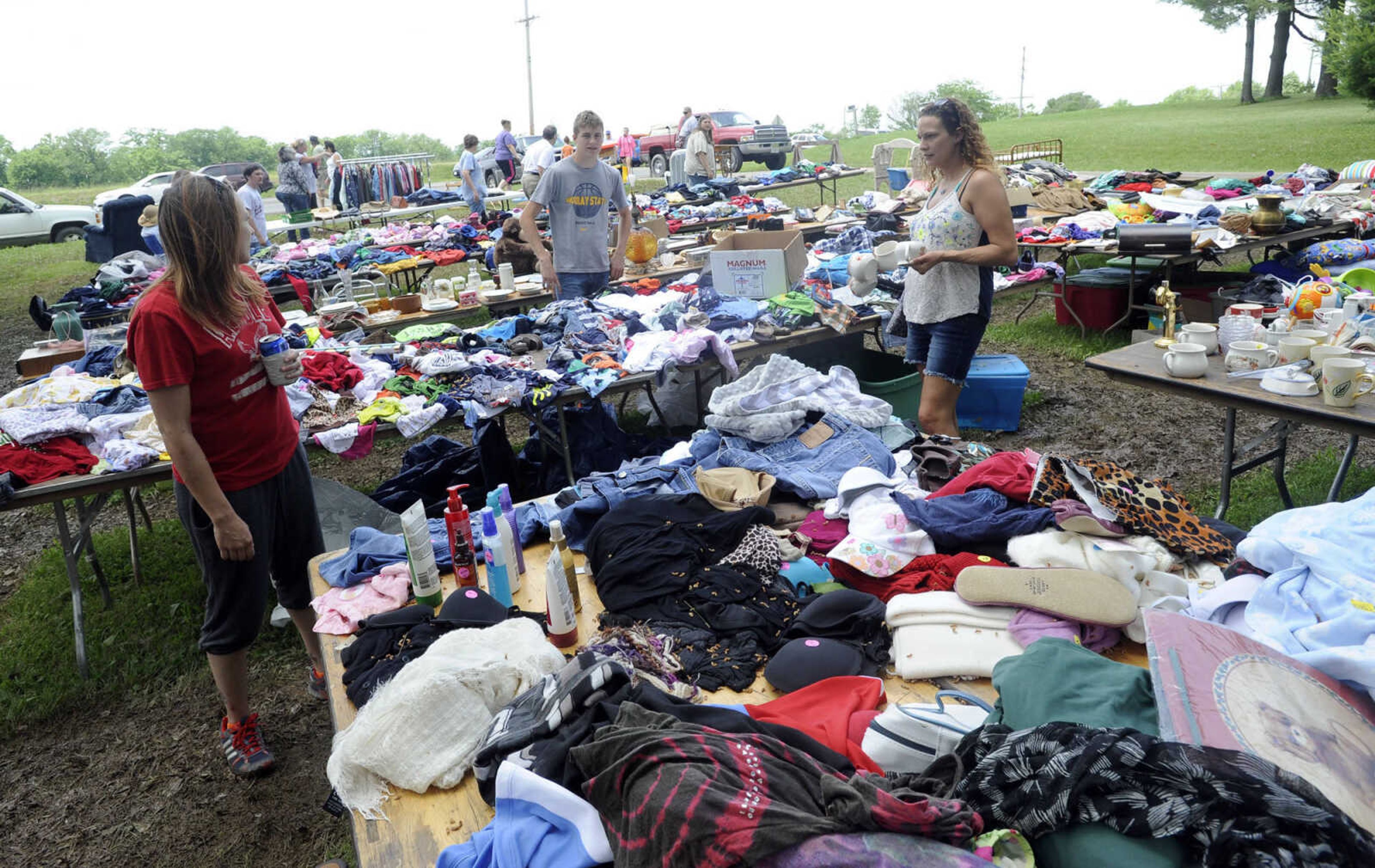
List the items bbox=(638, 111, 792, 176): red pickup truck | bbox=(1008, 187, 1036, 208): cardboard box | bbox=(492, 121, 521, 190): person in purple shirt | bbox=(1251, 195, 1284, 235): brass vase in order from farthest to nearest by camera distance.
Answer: bbox=(638, 111, 792, 176): red pickup truck < bbox=(492, 121, 521, 190): person in purple shirt < bbox=(1008, 187, 1036, 208): cardboard box < bbox=(1251, 195, 1284, 235): brass vase

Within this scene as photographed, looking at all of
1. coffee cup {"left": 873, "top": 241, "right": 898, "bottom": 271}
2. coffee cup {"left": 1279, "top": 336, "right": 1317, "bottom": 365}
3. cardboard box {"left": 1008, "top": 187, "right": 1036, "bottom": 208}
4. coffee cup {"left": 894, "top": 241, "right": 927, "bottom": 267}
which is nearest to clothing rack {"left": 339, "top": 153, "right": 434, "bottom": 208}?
cardboard box {"left": 1008, "top": 187, "right": 1036, "bottom": 208}

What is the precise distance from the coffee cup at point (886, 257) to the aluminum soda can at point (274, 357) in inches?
138

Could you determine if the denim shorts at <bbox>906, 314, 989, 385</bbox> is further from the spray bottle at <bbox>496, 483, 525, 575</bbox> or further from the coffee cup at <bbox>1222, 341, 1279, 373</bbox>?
the spray bottle at <bbox>496, 483, 525, 575</bbox>

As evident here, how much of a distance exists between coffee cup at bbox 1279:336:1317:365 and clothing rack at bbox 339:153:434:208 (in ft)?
52.0

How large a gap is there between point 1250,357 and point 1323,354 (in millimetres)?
234

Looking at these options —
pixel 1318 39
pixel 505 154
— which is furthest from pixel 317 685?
pixel 1318 39

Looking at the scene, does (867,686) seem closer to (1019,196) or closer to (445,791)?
(445,791)

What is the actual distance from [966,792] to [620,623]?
112 centimetres

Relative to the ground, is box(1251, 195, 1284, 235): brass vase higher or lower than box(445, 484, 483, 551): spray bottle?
higher

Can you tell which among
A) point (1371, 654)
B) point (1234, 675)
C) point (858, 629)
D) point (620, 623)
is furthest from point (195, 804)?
point (1371, 654)

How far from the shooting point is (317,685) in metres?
3.50

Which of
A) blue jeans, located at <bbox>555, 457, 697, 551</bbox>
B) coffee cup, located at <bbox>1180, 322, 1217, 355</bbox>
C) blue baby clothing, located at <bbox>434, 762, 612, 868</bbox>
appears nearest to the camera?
blue baby clothing, located at <bbox>434, 762, 612, 868</bbox>

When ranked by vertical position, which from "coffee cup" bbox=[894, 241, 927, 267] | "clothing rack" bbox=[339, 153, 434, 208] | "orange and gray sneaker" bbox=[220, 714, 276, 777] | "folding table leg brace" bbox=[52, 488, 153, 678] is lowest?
"orange and gray sneaker" bbox=[220, 714, 276, 777]

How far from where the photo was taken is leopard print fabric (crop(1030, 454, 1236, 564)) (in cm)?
240
